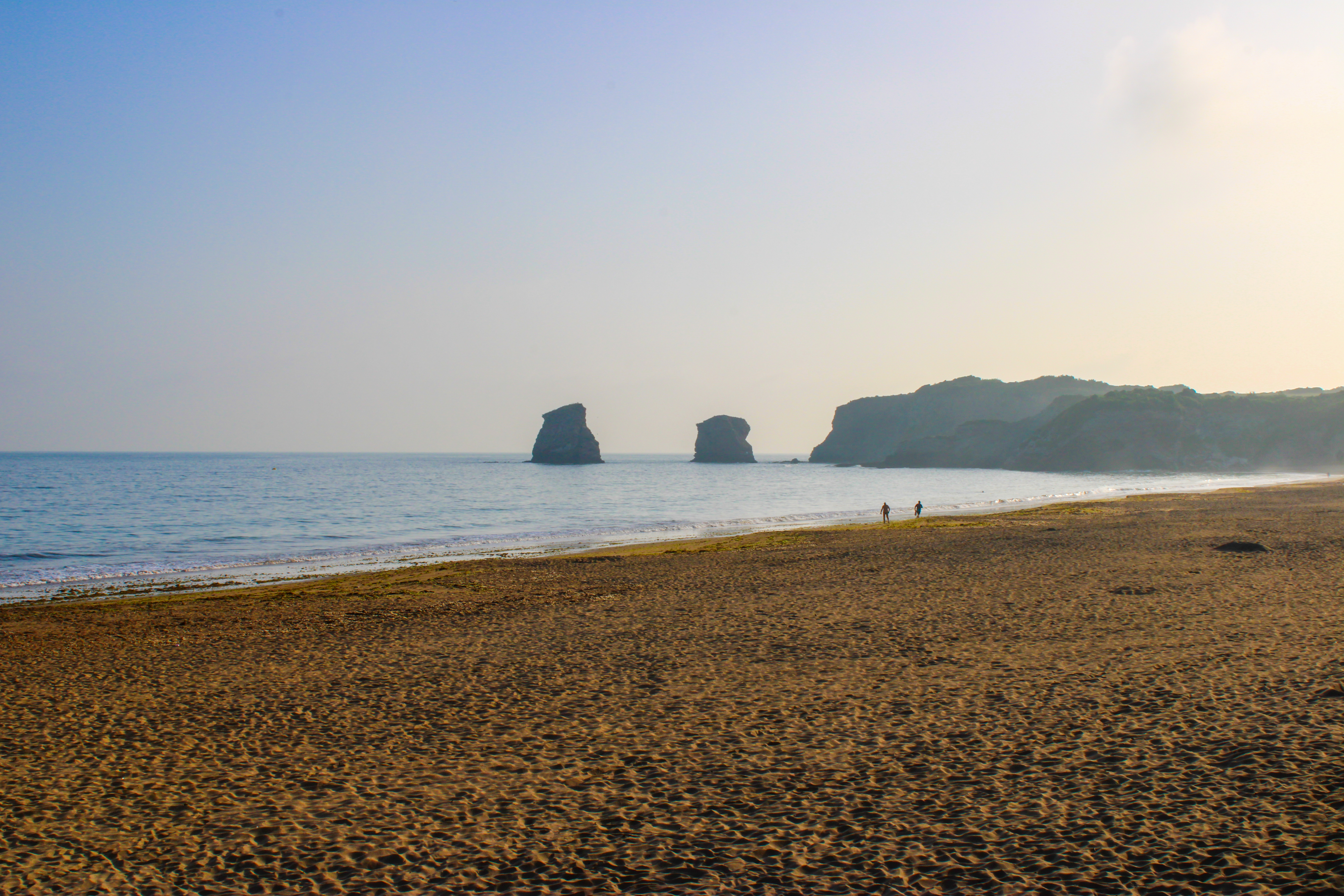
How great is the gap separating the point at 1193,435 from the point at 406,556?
180 m

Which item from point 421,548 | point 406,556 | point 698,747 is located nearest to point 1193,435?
point 421,548

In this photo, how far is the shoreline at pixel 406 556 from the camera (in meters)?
28.0

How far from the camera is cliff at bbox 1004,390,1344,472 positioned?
158375 mm

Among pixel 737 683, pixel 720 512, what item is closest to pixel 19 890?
pixel 737 683

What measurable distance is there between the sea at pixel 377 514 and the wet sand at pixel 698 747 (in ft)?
50.8

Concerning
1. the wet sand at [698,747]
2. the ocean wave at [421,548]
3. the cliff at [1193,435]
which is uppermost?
the cliff at [1193,435]

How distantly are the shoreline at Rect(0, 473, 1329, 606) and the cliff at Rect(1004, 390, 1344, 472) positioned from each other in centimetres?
12263

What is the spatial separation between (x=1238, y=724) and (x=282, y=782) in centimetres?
1150

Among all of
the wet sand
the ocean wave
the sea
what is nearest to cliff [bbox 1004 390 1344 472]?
the sea

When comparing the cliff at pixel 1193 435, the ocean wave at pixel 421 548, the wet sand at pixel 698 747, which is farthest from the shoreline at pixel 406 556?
the cliff at pixel 1193 435

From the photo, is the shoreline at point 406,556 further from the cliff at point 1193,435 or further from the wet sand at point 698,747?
the cliff at point 1193,435

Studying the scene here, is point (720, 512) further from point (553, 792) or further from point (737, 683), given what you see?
point (553, 792)

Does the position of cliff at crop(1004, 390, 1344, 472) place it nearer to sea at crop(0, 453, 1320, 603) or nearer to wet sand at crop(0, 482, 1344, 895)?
sea at crop(0, 453, 1320, 603)

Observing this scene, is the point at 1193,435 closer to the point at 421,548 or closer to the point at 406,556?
the point at 421,548
